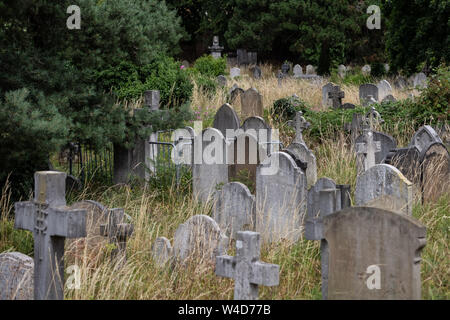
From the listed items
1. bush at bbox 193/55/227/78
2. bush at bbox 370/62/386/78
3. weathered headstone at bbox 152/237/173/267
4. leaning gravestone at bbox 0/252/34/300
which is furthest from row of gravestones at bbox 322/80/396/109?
leaning gravestone at bbox 0/252/34/300

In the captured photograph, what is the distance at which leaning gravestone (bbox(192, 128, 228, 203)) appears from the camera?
8.58 metres

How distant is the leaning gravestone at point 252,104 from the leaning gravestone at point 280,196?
26.3 ft

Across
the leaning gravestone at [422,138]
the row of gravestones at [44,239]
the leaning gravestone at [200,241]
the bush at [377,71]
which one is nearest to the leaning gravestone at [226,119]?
the leaning gravestone at [422,138]

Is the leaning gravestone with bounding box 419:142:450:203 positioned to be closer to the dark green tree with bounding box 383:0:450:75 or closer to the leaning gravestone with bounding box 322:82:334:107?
the leaning gravestone with bounding box 322:82:334:107

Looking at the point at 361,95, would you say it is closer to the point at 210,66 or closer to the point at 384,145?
the point at 210,66

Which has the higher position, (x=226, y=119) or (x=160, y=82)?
(x=160, y=82)

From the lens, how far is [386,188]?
6566 mm

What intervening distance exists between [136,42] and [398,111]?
22.4 ft

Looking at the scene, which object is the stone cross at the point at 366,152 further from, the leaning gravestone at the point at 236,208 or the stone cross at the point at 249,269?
the stone cross at the point at 249,269

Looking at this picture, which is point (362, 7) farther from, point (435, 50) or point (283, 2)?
point (435, 50)

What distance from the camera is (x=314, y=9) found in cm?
2884

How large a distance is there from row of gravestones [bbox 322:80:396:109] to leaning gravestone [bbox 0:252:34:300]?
10.5 meters

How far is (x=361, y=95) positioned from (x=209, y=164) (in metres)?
10.6

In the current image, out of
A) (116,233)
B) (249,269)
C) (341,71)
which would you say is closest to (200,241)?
(116,233)
